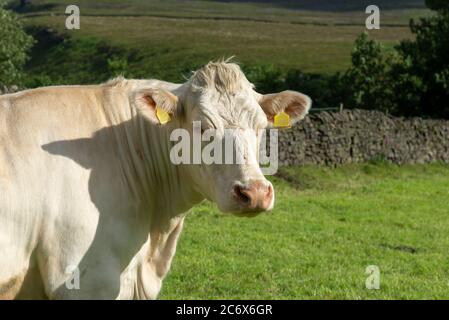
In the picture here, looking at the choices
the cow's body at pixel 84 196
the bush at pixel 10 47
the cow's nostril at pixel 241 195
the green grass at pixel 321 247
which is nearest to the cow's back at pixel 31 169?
the cow's body at pixel 84 196

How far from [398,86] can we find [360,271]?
19242 mm

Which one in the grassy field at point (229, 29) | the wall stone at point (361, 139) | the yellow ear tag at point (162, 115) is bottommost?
the grassy field at point (229, 29)

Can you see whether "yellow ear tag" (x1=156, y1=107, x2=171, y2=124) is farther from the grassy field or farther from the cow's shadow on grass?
the grassy field

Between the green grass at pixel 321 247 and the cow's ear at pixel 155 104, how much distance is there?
3.63 meters

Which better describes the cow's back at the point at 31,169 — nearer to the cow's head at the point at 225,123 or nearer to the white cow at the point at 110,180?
the white cow at the point at 110,180

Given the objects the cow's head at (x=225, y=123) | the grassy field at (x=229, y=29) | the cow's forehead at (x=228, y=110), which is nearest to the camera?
the cow's head at (x=225, y=123)

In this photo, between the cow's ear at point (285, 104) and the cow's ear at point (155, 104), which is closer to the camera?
the cow's ear at point (155, 104)

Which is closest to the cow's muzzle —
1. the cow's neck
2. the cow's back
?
the cow's neck

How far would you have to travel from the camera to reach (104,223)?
17.5ft

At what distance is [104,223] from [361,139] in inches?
716

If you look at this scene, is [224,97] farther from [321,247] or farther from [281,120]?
[321,247]

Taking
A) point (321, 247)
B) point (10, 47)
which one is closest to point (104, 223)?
point (321, 247)

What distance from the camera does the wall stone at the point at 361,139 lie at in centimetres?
2128
